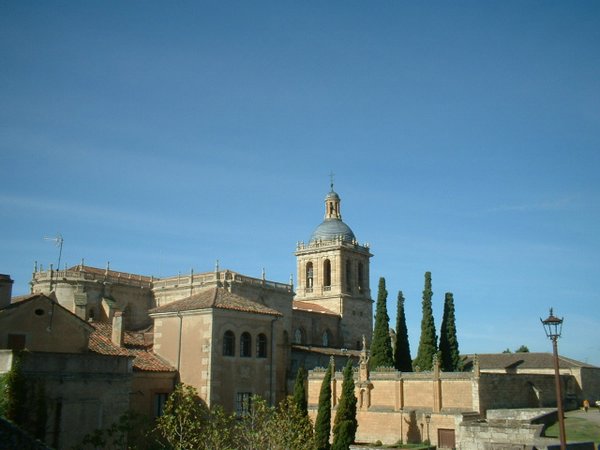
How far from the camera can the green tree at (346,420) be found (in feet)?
116

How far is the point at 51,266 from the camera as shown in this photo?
49.0 metres

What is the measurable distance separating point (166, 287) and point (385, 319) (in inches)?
718

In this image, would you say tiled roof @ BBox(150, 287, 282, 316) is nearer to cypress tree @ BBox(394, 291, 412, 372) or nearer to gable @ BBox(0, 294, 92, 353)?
gable @ BBox(0, 294, 92, 353)

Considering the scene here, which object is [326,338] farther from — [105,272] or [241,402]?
[241,402]

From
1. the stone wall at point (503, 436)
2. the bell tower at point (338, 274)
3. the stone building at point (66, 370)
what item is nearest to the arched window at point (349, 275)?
the bell tower at point (338, 274)

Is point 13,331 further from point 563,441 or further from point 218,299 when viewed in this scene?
point 563,441

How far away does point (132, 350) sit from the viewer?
34594 mm

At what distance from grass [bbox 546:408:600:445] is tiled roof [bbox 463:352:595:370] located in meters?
15.2

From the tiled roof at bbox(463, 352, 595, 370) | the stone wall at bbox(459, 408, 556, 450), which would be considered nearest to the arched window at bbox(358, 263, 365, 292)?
the tiled roof at bbox(463, 352, 595, 370)

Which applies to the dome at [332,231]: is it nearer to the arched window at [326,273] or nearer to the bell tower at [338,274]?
the bell tower at [338,274]

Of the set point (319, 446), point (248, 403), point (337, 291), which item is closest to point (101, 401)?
point (248, 403)

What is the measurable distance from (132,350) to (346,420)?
1229 centimetres

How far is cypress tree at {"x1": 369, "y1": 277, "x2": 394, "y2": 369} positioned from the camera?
48.8 metres

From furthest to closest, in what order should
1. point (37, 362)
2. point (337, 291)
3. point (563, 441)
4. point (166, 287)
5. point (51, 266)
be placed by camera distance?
point (337, 291), point (166, 287), point (51, 266), point (37, 362), point (563, 441)
